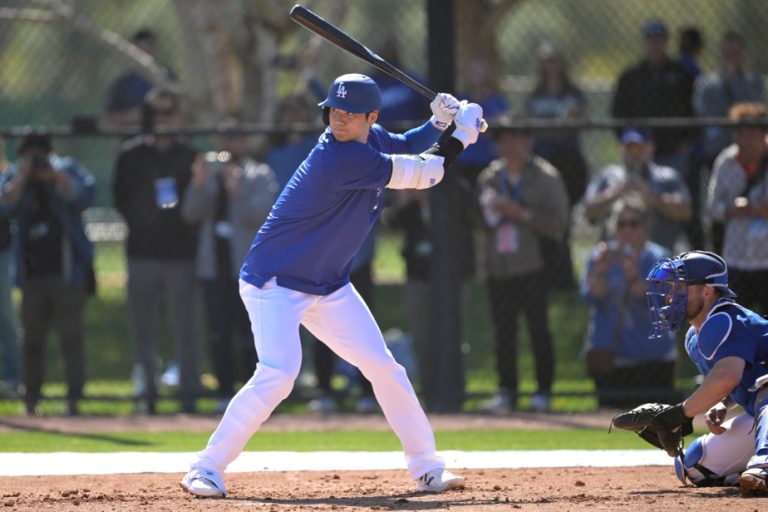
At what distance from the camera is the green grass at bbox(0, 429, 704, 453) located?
8.01 meters

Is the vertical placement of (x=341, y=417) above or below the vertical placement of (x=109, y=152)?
below

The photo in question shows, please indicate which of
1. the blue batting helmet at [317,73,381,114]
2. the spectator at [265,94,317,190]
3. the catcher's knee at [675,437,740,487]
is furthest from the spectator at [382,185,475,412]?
the blue batting helmet at [317,73,381,114]

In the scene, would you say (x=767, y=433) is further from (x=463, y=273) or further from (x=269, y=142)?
(x=269, y=142)

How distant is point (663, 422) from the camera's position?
590 cm

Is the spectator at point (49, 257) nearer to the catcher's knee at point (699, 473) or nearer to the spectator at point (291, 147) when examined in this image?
the spectator at point (291, 147)

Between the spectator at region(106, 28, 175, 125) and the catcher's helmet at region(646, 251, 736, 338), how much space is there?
6.81 meters

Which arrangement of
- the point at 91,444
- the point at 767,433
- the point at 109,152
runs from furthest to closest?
1. the point at 109,152
2. the point at 91,444
3. the point at 767,433

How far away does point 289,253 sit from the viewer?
6094mm

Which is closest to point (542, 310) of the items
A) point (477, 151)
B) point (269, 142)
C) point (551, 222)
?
point (551, 222)

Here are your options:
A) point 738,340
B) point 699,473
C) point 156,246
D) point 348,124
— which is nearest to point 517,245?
point 156,246

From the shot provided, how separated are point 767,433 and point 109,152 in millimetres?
13160

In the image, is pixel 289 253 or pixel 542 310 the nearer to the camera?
pixel 289 253

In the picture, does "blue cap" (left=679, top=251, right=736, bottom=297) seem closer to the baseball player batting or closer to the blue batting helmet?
the baseball player batting

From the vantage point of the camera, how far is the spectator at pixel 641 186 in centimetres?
959
